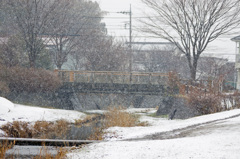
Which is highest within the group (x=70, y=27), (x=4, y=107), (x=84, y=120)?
(x=70, y=27)

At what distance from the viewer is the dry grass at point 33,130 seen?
12180 millimetres

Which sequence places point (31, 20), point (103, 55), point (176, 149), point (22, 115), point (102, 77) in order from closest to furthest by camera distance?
point (176, 149)
point (22, 115)
point (31, 20)
point (102, 77)
point (103, 55)

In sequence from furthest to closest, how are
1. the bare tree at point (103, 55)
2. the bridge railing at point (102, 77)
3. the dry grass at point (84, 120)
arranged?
1. the bare tree at point (103, 55)
2. the bridge railing at point (102, 77)
3. the dry grass at point (84, 120)

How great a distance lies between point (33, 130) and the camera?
41.5 ft

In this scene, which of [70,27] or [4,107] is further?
[70,27]

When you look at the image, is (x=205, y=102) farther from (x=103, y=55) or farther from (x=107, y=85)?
(x=103, y=55)

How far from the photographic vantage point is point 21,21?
2659 cm

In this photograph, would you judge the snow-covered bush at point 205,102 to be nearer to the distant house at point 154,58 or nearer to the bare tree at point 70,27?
the bare tree at point 70,27

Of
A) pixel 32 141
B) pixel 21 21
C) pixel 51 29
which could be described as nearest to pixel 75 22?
pixel 51 29

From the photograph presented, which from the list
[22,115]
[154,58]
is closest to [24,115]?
[22,115]

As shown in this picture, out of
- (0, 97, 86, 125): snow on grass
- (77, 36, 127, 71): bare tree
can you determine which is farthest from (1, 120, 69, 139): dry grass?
(77, 36, 127, 71): bare tree

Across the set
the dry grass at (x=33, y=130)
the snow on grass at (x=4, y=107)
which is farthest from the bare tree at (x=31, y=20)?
the dry grass at (x=33, y=130)

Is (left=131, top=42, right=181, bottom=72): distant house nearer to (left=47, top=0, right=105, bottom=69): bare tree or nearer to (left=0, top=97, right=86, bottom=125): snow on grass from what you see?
(left=47, top=0, right=105, bottom=69): bare tree

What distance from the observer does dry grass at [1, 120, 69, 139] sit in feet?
40.0
